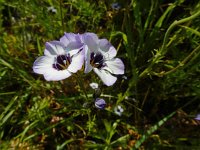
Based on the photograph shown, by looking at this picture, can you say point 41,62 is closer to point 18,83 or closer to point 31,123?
point 31,123

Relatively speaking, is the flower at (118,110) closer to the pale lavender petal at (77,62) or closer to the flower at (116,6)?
the flower at (116,6)

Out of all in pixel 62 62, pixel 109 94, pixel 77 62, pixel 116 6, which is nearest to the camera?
pixel 77 62

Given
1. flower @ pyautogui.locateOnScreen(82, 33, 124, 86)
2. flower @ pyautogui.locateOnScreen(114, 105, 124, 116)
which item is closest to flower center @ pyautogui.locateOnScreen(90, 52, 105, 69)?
flower @ pyautogui.locateOnScreen(82, 33, 124, 86)

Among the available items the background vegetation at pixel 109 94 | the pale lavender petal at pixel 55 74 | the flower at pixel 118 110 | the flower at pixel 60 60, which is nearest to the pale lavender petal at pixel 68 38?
the flower at pixel 60 60

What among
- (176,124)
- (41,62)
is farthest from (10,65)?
(176,124)

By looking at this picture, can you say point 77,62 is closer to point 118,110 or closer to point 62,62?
point 62,62

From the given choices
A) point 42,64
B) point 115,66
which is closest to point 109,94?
point 115,66
